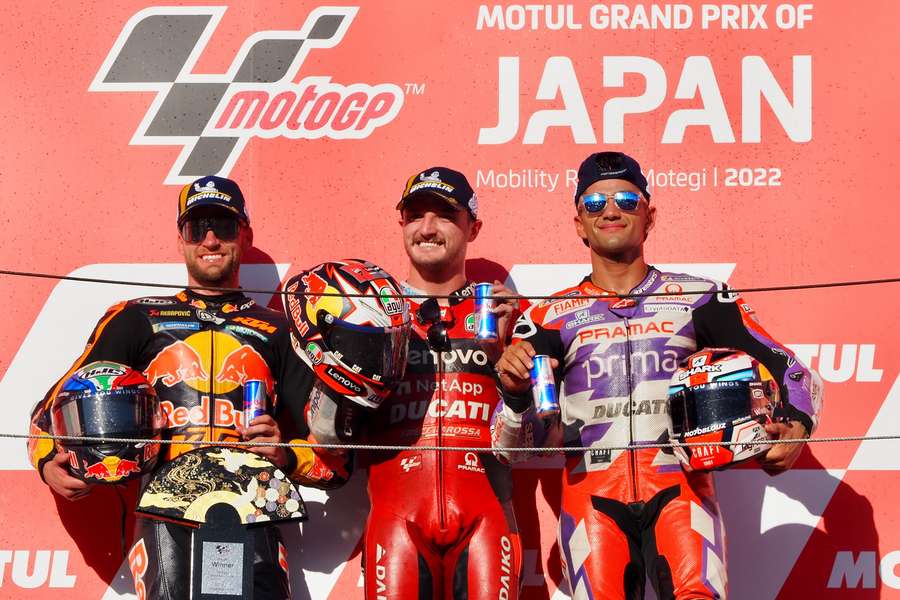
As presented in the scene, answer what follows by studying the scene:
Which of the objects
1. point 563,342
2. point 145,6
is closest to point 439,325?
point 563,342

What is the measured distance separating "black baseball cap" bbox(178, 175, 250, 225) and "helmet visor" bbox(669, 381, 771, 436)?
1581 mm

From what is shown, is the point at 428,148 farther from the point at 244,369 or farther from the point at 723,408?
the point at 723,408

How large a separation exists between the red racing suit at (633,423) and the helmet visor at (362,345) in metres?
0.36

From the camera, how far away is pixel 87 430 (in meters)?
3.97

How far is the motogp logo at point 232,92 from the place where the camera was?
5004mm

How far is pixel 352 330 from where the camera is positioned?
398 cm

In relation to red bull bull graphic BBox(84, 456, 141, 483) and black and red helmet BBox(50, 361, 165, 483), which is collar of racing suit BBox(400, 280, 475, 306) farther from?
red bull bull graphic BBox(84, 456, 141, 483)

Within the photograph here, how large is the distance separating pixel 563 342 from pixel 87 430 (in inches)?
53.7

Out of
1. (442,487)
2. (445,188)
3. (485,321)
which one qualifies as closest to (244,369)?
(442,487)

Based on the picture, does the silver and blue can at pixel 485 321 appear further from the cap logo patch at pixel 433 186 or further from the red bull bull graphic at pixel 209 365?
the red bull bull graphic at pixel 209 365

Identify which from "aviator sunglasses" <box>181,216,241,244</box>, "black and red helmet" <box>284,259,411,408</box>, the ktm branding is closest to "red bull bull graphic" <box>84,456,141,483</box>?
"black and red helmet" <box>284,259,411,408</box>

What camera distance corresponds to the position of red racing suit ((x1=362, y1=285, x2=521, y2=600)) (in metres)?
4.03

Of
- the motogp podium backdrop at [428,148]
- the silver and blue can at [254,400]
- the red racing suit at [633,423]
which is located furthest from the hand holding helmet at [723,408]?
the silver and blue can at [254,400]

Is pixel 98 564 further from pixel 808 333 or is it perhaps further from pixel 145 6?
pixel 808 333
